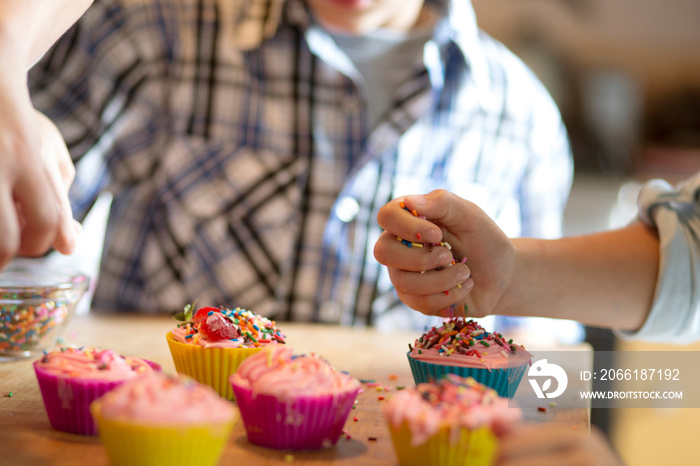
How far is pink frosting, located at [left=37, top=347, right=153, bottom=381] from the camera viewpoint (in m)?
0.97

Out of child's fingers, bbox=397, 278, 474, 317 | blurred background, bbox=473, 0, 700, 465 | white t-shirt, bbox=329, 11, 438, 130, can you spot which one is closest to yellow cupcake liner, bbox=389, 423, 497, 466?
child's fingers, bbox=397, 278, 474, 317

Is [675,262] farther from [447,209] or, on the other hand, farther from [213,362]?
[213,362]

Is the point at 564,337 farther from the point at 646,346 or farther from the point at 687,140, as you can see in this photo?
the point at 687,140

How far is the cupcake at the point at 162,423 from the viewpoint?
2.53 ft

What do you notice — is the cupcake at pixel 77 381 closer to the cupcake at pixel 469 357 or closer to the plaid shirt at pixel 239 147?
the cupcake at pixel 469 357

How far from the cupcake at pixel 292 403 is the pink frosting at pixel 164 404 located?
4.8 inches

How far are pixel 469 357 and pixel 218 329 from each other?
0.42 meters

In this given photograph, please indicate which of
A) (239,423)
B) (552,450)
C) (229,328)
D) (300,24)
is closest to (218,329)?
(229,328)

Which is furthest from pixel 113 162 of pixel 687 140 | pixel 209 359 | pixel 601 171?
pixel 687 140

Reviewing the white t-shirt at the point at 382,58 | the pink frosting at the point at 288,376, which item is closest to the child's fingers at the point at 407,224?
the pink frosting at the point at 288,376

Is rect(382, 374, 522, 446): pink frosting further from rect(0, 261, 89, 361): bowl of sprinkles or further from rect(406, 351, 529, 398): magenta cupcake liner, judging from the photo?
rect(0, 261, 89, 361): bowl of sprinkles

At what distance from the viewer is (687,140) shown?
11.3 ft

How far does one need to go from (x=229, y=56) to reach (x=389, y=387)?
109cm

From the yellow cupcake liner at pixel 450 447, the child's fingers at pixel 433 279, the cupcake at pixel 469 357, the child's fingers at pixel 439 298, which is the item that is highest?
the child's fingers at pixel 433 279
